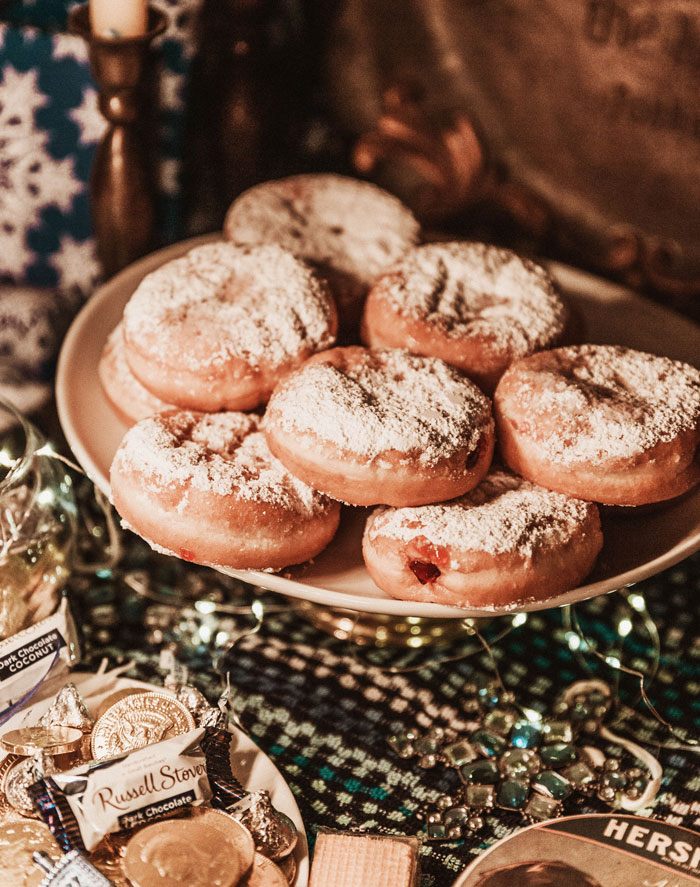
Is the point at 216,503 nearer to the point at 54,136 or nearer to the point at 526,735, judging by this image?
the point at 526,735

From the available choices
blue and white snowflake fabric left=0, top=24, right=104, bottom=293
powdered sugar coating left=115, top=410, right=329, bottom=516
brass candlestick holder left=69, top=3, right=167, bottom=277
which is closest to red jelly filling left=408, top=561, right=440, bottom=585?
powdered sugar coating left=115, top=410, right=329, bottom=516

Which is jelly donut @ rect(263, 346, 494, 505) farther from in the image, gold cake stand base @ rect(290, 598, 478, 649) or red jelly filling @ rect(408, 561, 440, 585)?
gold cake stand base @ rect(290, 598, 478, 649)

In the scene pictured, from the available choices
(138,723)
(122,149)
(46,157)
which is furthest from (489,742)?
(46,157)

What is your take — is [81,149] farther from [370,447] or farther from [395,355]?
[370,447]

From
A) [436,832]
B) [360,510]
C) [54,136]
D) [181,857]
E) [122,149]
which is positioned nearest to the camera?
[181,857]

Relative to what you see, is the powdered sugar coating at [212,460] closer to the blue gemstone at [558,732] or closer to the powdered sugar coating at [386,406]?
the powdered sugar coating at [386,406]

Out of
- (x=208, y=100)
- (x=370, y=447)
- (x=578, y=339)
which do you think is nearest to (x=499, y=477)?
(x=370, y=447)
